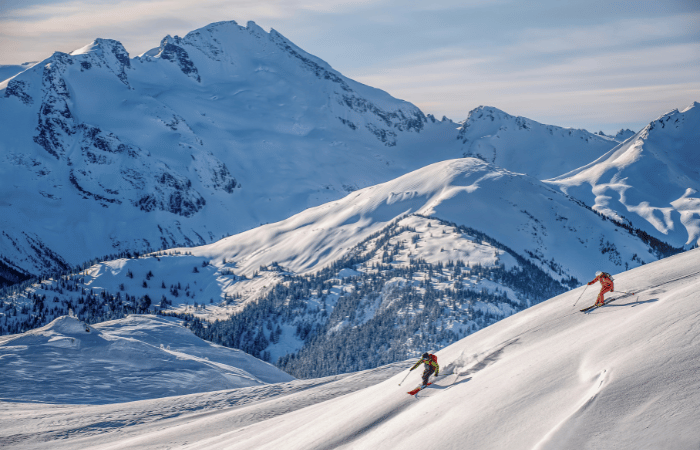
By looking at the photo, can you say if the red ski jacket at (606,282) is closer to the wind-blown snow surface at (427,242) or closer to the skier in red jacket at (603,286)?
the skier in red jacket at (603,286)

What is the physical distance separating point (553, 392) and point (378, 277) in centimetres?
12125

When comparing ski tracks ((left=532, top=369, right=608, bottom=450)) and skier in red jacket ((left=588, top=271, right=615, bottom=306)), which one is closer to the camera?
ski tracks ((left=532, top=369, right=608, bottom=450))

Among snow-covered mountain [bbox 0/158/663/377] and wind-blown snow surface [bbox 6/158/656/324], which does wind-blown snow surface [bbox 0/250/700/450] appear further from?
wind-blown snow surface [bbox 6/158/656/324]

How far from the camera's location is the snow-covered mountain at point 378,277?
115500 millimetres

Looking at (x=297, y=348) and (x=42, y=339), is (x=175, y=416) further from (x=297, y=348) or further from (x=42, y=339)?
(x=297, y=348)

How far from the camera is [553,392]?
16109 mm

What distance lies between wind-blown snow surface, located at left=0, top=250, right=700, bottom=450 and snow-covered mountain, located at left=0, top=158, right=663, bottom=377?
7886cm

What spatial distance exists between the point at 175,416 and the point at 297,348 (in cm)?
8660

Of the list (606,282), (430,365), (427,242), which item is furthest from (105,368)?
(427,242)

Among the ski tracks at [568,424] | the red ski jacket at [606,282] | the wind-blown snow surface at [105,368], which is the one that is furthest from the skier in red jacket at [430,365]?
the wind-blown snow surface at [105,368]

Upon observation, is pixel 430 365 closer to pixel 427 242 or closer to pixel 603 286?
pixel 603 286

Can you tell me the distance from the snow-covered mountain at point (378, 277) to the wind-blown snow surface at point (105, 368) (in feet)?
161

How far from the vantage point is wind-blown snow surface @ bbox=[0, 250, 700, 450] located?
45.2 ft

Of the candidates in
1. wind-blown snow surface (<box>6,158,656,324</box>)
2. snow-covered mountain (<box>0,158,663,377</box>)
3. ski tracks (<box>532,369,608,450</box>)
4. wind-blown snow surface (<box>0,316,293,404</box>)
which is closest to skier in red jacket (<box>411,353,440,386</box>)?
ski tracks (<box>532,369,608,450</box>)
